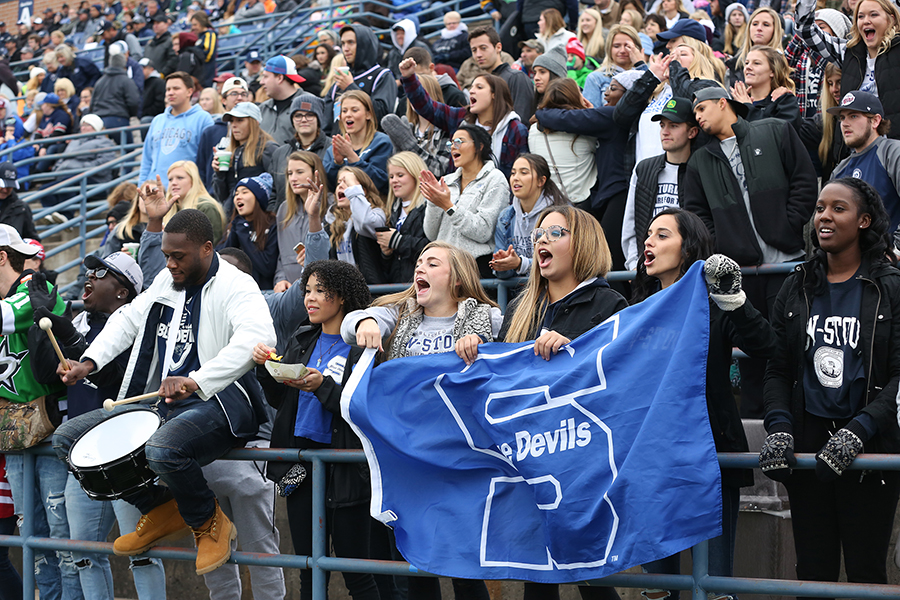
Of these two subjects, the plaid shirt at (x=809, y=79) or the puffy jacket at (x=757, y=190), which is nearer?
the puffy jacket at (x=757, y=190)

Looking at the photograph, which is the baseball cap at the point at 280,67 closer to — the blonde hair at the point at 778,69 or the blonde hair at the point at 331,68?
the blonde hair at the point at 331,68

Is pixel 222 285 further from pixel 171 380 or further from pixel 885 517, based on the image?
pixel 885 517

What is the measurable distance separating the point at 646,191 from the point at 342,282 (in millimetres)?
2283

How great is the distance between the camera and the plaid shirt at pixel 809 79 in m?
7.15

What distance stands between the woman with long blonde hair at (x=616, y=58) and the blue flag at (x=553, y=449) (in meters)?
4.36

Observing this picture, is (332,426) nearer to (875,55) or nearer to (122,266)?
(122,266)

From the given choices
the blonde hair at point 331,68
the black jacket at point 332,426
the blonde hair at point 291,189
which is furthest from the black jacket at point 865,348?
the blonde hair at point 331,68

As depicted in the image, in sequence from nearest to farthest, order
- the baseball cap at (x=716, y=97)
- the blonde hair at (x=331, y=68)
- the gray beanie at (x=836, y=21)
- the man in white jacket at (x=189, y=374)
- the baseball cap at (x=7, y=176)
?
the man in white jacket at (x=189, y=374), the baseball cap at (x=716, y=97), the gray beanie at (x=836, y=21), the baseball cap at (x=7, y=176), the blonde hair at (x=331, y=68)

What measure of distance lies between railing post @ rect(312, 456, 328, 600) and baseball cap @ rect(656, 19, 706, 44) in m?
4.66

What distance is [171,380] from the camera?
14.9 feet

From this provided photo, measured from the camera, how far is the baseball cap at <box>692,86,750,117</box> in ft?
19.9

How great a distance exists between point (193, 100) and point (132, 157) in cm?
112

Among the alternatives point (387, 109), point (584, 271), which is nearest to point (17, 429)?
point (584, 271)

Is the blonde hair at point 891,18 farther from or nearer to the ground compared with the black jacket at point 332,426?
farther from the ground
